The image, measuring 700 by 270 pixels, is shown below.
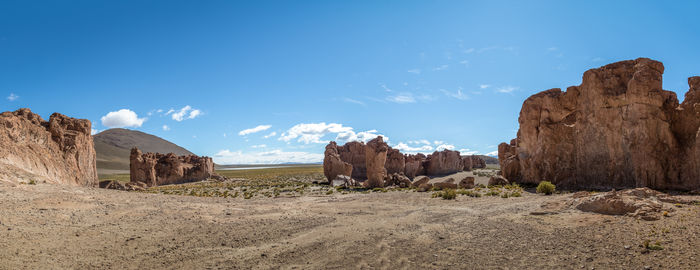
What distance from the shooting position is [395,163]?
56812 mm

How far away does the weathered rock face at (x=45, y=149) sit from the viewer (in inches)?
621

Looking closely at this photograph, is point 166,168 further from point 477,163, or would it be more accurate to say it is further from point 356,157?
point 477,163

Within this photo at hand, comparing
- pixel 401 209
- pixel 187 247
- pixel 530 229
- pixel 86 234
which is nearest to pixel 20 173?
pixel 86 234

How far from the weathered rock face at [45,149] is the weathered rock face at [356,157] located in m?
35.6

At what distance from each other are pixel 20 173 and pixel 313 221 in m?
13.2

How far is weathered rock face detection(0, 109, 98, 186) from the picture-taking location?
15766 millimetres

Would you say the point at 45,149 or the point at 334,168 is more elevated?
the point at 45,149

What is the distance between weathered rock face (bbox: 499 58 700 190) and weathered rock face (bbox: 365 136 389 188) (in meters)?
14.6

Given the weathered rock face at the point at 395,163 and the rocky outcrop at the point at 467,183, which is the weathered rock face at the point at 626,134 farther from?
the weathered rock face at the point at 395,163

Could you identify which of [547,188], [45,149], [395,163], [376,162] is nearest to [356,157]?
[395,163]

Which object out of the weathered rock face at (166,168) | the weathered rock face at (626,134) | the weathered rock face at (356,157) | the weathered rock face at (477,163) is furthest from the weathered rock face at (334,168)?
the weathered rock face at (477,163)

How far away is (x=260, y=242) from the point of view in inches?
392

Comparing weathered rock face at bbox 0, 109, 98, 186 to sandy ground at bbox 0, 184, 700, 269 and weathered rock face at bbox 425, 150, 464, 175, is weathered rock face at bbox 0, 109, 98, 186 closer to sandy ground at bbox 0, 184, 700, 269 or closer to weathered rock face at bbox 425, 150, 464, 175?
sandy ground at bbox 0, 184, 700, 269

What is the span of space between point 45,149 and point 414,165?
4817cm
